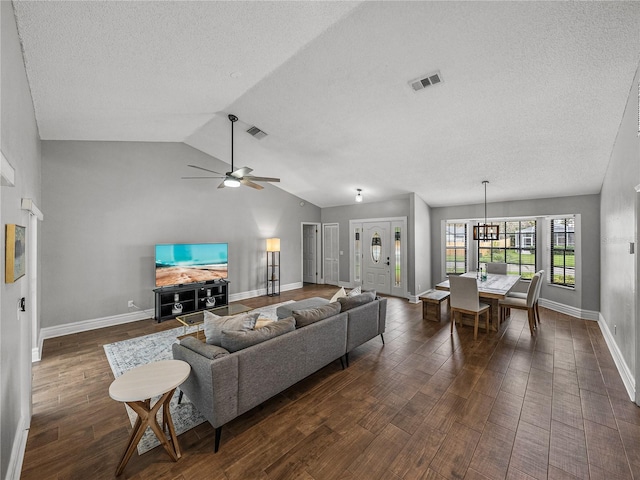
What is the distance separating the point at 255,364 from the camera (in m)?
2.17

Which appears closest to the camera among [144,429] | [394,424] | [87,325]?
[144,429]

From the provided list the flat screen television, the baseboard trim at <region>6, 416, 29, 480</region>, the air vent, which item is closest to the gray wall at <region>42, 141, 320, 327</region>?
the flat screen television

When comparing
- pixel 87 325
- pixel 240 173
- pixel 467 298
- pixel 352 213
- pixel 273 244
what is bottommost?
pixel 87 325

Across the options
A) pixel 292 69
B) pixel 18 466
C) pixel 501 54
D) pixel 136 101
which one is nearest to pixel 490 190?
pixel 501 54

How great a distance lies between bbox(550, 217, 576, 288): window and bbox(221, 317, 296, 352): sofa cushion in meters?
5.95

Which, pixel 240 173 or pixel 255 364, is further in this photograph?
pixel 240 173

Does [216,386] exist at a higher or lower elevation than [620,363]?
higher

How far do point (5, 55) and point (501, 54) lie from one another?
3.70 meters

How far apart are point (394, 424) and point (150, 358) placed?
3.04 m

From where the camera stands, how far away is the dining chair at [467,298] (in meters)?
4.00

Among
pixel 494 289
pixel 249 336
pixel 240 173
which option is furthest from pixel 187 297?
pixel 494 289

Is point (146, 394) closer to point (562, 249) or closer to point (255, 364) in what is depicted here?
point (255, 364)

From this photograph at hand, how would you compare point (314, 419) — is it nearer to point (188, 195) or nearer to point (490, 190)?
point (188, 195)

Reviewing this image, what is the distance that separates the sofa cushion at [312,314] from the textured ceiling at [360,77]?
8.39 ft
